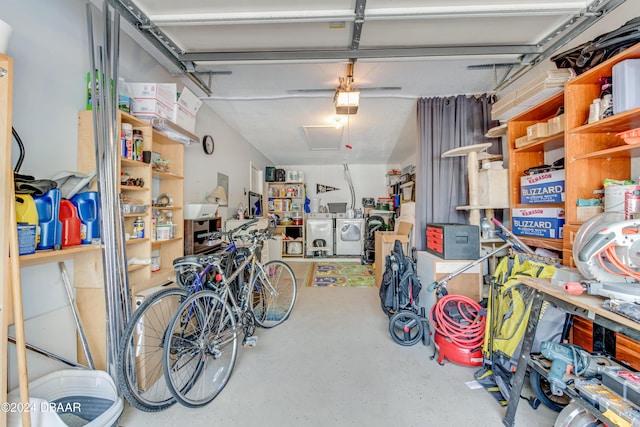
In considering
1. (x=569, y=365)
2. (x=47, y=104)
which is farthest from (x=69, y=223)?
(x=569, y=365)

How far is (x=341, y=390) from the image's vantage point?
156 centimetres

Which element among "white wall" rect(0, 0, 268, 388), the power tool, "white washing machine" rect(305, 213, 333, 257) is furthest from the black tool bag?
"white washing machine" rect(305, 213, 333, 257)

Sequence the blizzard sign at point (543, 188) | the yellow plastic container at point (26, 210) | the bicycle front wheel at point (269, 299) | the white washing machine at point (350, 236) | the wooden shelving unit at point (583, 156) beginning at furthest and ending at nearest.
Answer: the white washing machine at point (350, 236) → the bicycle front wheel at point (269, 299) → the blizzard sign at point (543, 188) → the wooden shelving unit at point (583, 156) → the yellow plastic container at point (26, 210)

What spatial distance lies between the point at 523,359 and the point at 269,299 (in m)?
2.18

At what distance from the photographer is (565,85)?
1554mm

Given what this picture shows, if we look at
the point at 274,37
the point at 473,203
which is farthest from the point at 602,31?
the point at 274,37

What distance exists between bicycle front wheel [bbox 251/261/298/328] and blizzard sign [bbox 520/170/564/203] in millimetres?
2161

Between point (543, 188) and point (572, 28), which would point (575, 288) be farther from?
point (572, 28)

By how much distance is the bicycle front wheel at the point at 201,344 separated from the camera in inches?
56.7

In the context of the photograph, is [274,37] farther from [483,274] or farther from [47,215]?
[483,274]

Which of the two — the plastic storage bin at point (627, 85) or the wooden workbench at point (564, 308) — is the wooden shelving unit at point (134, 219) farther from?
the plastic storage bin at point (627, 85)

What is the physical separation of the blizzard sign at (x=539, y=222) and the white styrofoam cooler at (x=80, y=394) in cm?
273

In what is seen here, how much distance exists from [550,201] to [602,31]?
1.07m

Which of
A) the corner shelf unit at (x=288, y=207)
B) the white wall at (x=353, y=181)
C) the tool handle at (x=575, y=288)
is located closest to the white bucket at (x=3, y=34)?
the tool handle at (x=575, y=288)
